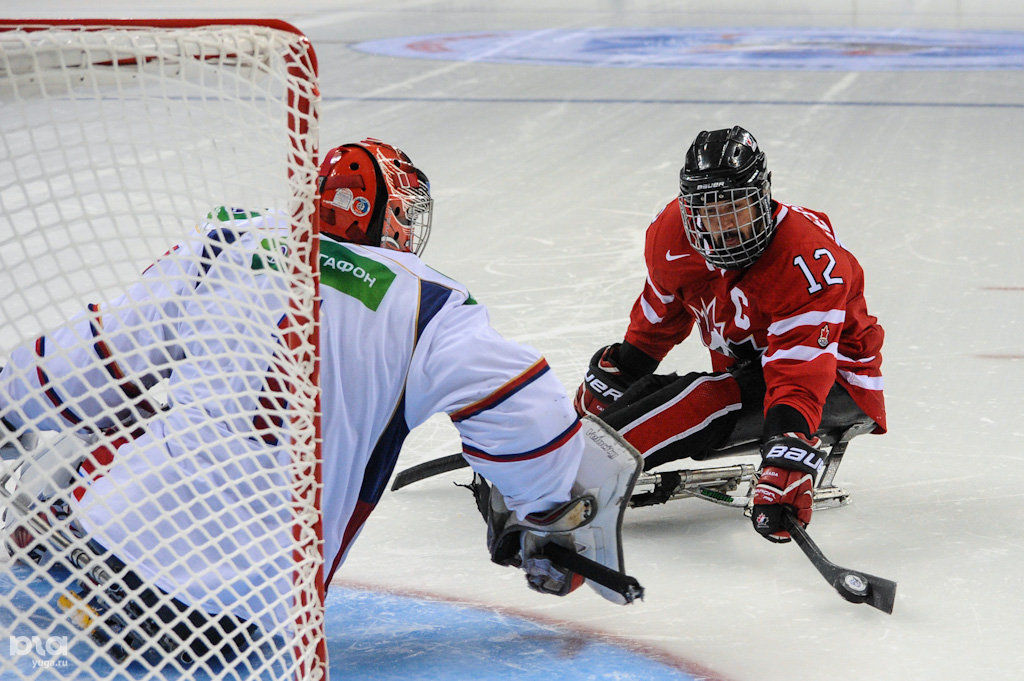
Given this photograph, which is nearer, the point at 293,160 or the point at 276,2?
the point at 293,160

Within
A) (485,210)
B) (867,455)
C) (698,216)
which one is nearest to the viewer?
(698,216)

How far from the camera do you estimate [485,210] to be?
5922mm

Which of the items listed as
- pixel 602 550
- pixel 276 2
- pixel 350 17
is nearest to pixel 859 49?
pixel 350 17

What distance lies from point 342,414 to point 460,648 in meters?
0.57

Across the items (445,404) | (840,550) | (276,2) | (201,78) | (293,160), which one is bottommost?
(276,2)

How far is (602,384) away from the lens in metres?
3.12

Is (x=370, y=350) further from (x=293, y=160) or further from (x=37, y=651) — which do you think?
(x=37, y=651)

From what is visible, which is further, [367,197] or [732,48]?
[732,48]

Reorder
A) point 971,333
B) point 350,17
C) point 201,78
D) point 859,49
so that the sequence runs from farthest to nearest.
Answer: point 350,17 → point 859,49 → point 971,333 → point 201,78

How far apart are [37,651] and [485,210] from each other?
3.96m

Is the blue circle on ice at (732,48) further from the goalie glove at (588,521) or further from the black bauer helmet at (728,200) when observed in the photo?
the goalie glove at (588,521)

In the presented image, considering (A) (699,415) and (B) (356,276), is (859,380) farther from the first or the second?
(B) (356,276)

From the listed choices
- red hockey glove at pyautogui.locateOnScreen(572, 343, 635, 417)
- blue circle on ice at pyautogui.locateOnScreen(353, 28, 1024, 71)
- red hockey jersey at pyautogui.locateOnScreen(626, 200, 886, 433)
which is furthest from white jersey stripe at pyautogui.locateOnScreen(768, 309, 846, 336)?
blue circle on ice at pyautogui.locateOnScreen(353, 28, 1024, 71)

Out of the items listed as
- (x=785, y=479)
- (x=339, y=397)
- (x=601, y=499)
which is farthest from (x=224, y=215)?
(x=785, y=479)
